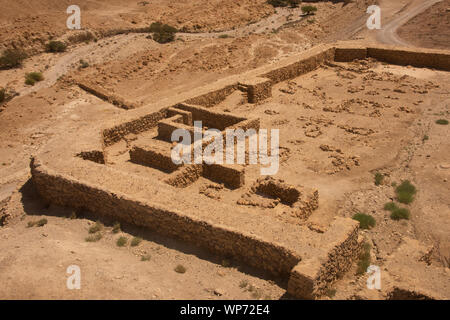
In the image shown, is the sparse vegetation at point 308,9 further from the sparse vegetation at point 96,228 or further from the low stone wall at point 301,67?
the sparse vegetation at point 96,228

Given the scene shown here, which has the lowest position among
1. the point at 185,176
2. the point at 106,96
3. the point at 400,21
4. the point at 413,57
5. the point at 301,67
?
the point at 185,176

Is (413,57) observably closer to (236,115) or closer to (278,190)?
(236,115)

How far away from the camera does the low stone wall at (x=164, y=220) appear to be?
25.9 feet

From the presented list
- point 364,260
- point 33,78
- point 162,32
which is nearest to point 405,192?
point 364,260

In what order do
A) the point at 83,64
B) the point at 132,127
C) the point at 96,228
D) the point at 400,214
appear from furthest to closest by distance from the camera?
the point at 83,64, the point at 132,127, the point at 400,214, the point at 96,228

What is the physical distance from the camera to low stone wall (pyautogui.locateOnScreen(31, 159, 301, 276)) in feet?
25.9

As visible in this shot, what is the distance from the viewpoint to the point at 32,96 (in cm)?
2152

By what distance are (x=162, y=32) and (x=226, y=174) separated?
22515 mm

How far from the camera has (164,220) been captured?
29.2ft

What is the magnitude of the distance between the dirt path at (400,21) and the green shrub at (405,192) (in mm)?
19714

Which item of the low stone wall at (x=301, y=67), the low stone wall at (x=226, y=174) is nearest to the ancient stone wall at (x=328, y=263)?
the low stone wall at (x=226, y=174)

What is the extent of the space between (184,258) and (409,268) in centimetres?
445

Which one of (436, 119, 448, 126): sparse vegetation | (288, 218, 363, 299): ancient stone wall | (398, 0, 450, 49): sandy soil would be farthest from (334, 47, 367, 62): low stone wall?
(288, 218, 363, 299): ancient stone wall
